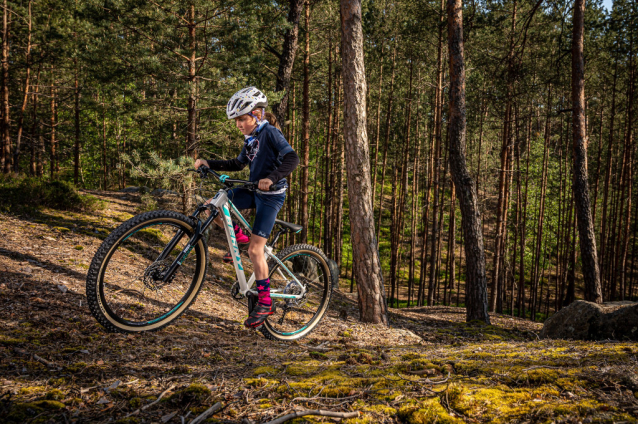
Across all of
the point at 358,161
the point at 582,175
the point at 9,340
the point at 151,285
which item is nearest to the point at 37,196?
the point at 151,285

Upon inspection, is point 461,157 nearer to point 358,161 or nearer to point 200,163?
point 358,161

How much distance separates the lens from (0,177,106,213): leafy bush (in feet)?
25.5

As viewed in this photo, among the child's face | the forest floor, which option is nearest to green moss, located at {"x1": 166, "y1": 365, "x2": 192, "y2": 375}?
the forest floor

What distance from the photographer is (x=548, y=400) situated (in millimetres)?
1972

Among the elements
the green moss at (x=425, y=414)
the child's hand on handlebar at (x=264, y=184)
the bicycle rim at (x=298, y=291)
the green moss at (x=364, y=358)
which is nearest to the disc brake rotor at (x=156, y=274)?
the child's hand on handlebar at (x=264, y=184)

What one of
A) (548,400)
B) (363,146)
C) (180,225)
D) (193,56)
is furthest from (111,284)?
(193,56)

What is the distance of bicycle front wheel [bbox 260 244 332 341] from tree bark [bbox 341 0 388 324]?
1201mm

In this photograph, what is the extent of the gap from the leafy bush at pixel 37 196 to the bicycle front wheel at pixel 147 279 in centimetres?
459

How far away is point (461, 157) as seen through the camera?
847 cm

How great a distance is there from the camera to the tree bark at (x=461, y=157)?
8352 mm

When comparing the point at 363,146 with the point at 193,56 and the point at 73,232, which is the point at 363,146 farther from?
the point at 73,232

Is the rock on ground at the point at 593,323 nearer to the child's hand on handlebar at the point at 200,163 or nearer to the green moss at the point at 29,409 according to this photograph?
the child's hand on handlebar at the point at 200,163

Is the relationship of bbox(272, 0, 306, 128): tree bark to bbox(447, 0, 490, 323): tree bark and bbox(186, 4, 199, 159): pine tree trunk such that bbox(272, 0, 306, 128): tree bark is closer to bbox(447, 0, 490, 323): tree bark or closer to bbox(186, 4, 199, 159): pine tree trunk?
bbox(186, 4, 199, 159): pine tree trunk

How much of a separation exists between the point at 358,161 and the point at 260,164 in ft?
8.46
